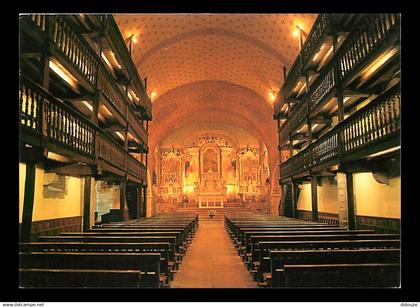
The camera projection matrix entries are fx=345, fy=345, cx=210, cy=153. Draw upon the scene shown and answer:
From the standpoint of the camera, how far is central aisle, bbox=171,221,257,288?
666 cm

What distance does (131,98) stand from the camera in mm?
19078

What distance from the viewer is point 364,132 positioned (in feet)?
27.6

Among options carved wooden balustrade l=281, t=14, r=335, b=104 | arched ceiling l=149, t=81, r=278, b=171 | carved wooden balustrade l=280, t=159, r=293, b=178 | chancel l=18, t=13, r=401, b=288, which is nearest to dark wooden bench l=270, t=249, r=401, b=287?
chancel l=18, t=13, r=401, b=288

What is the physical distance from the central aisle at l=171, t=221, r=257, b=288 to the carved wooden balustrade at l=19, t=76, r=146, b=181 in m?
3.87

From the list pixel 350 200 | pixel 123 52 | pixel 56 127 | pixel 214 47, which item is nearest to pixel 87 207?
pixel 56 127

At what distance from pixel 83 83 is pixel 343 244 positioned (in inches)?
315

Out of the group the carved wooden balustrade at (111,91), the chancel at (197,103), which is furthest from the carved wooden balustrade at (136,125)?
the carved wooden balustrade at (111,91)

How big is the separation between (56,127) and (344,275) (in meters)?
6.25

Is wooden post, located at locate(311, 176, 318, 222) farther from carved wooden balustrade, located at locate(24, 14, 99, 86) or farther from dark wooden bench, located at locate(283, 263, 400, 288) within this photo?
dark wooden bench, located at locate(283, 263, 400, 288)

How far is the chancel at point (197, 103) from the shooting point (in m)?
5.17

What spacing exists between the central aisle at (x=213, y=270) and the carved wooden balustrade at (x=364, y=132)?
4.02 m

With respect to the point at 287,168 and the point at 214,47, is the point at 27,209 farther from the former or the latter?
the point at 214,47

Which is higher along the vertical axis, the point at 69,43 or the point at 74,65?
the point at 69,43
